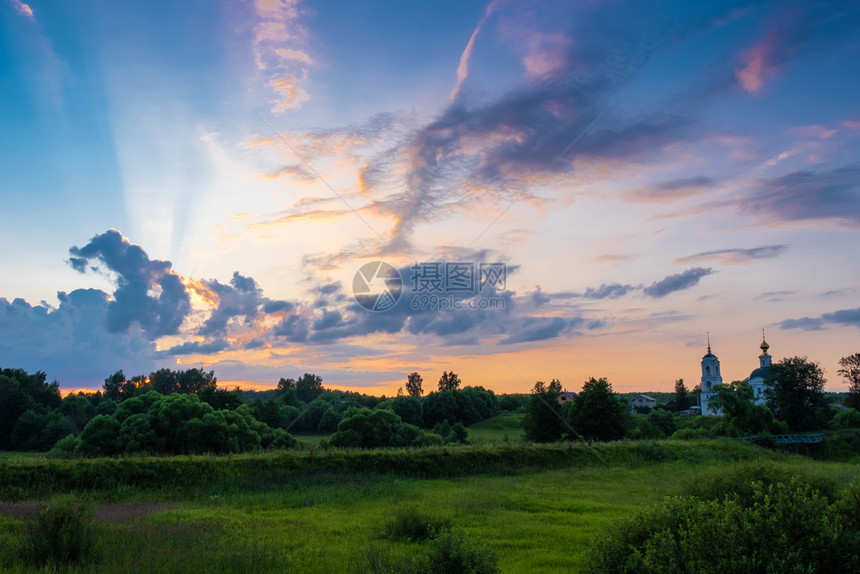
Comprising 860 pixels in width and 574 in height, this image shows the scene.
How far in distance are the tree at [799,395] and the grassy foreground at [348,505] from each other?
126ft

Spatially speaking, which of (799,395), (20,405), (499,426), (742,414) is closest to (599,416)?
(742,414)

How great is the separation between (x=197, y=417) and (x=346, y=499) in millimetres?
18801

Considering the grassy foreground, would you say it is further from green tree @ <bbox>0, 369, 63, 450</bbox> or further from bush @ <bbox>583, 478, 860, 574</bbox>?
green tree @ <bbox>0, 369, 63, 450</bbox>

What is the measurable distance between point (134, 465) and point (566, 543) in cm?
1686

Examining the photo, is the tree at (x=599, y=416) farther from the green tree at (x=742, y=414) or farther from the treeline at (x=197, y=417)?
the green tree at (x=742, y=414)

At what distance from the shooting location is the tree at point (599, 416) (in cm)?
4262

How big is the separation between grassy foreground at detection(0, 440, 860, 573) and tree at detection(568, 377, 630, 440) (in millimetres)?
12080

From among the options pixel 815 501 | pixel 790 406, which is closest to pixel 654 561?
pixel 815 501

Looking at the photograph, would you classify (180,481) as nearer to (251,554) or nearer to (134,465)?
(134,465)

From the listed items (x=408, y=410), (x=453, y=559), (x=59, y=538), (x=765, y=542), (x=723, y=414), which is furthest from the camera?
(x=408, y=410)

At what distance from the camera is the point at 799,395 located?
195 feet

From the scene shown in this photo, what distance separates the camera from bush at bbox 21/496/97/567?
9625mm

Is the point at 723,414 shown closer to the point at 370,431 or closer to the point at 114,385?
the point at 370,431

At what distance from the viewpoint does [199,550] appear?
10266 mm
